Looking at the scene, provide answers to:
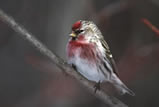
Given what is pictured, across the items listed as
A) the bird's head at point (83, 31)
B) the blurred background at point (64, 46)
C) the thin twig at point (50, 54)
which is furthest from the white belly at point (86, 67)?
the blurred background at point (64, 46)

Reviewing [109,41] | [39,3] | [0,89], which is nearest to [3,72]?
[0,89]

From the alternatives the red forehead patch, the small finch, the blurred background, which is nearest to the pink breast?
the small finch

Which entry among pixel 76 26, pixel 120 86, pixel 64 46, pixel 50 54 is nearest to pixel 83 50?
pixel 76 26

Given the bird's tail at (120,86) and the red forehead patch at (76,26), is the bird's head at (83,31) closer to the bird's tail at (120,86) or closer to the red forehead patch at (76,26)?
the red forehead patch at (76,26)

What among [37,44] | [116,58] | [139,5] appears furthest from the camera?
[139,5]

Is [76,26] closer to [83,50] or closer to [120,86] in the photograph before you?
[83,50]

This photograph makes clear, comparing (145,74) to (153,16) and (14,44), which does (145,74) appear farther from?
(14,44)
